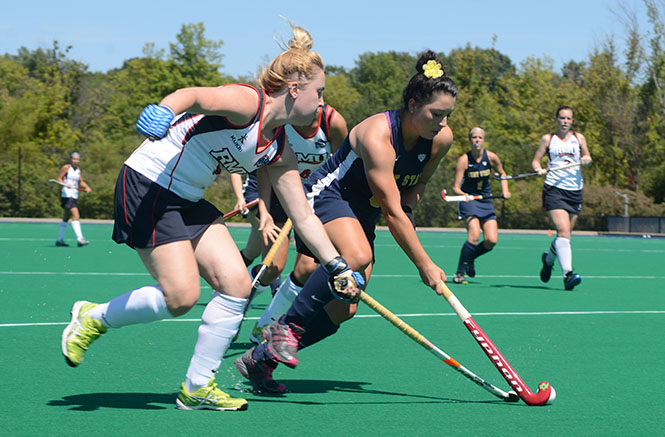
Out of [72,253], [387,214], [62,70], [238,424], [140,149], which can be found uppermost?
[62,70]

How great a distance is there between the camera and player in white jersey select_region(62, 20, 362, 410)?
12.2 ft

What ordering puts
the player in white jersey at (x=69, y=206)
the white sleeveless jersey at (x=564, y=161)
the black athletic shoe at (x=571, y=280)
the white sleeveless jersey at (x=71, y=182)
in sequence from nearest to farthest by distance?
the black athletic shoe at (x=571, y=280)
the white sleeveless jersey at (x=564, y=161)
the player in white jersey at (x=69, y=206)
the white sleeveless jersey at (x=71, y=182)

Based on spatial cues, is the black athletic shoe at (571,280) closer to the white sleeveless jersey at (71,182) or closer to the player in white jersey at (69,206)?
the player in white jersey at (69,206)

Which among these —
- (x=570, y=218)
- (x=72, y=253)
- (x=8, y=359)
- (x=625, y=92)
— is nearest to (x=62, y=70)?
(x=625, y=92)

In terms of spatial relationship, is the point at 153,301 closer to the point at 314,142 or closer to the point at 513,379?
the point at 513,379

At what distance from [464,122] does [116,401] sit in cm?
3355

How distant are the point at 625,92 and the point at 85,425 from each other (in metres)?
32.4

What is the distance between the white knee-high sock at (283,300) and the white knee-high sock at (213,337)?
1140mm

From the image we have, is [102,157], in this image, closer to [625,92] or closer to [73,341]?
[625,92]

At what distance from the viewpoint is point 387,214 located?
172 inches

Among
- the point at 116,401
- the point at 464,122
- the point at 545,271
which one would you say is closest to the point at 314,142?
the point at 116,401

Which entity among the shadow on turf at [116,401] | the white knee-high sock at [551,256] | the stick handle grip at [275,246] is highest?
the stick handle grip at [275,246]

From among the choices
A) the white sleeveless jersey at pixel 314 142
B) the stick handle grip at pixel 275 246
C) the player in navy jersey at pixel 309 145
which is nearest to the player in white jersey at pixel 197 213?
the stick handle grip at pixel 275 246

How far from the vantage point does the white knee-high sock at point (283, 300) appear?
5.02 m
